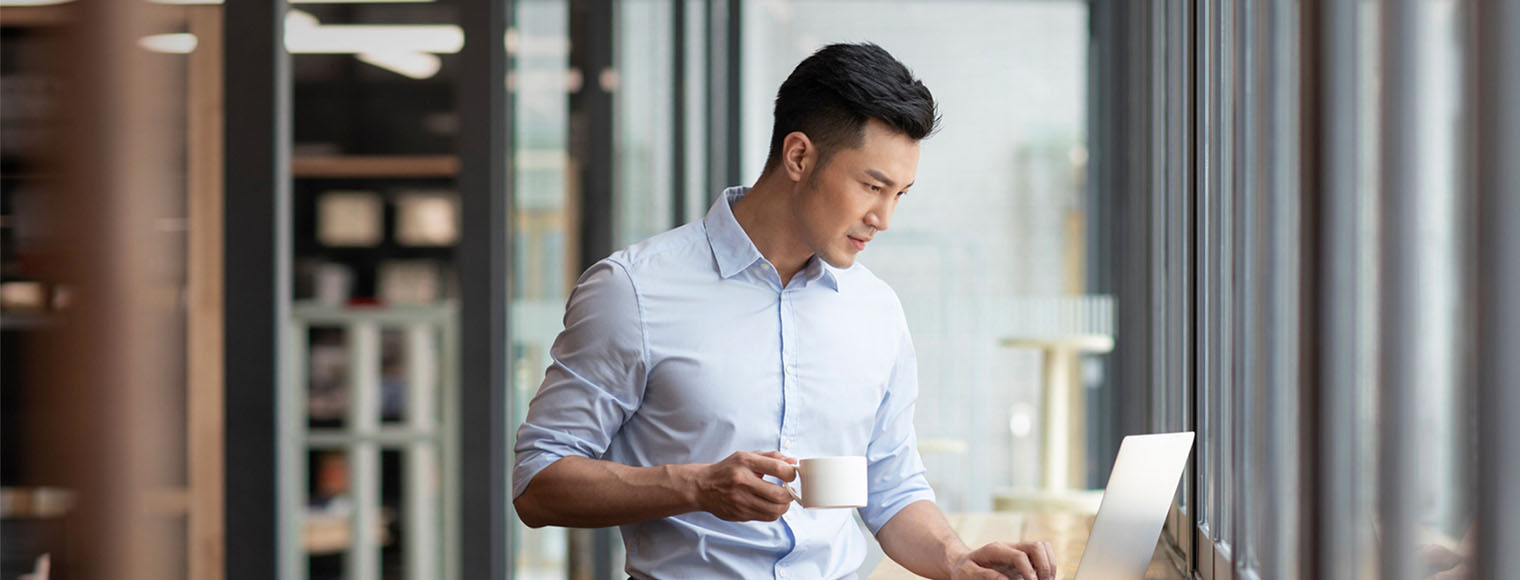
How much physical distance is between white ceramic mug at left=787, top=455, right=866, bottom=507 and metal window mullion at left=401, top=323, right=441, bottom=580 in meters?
2.92

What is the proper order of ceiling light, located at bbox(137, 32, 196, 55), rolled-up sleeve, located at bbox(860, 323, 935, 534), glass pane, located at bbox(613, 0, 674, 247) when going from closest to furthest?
ceiling light, located at bbox(137, 32, 196, 55)
rolled-up sleeve, located at bbox(860, 323, 935, 534)
glass pane, located at bbox(613, 0, 674, 247)

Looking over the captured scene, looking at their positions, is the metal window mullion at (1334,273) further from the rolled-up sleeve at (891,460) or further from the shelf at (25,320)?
the shelf at (25,320)

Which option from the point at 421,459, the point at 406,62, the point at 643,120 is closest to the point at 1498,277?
the point at 643,120

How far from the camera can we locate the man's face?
1712mm

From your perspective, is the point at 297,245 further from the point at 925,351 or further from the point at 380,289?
the point at 925,351

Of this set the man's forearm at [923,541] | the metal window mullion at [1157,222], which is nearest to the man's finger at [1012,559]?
the man's forearm at [923,541]

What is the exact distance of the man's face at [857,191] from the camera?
1.71 metres

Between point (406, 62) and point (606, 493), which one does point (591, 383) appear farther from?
point (406, 62)

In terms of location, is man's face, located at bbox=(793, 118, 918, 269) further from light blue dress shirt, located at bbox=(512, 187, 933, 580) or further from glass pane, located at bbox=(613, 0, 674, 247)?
glass pane, located at bbox=(613, 0, 674, 247)

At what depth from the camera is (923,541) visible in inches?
70.2

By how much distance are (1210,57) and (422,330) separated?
279cm

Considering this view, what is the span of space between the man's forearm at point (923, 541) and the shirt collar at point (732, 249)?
33 cm

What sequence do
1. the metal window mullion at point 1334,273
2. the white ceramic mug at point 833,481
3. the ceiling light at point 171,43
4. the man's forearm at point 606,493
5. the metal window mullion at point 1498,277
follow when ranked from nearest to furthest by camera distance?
the metal window mullion at point 1498,277 < the ceiling light at point 171,43 < the metal window mullion at point 1334,273 < the white ceramic mug at point 833,481 < the man's forearm at point 606,493

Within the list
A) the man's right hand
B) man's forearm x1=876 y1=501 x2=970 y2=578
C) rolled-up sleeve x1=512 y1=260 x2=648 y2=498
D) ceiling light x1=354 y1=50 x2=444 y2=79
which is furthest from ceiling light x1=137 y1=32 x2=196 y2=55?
ceiling light x1=354 y1=50 x2=444 y2=79
